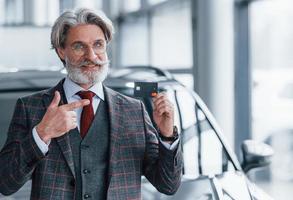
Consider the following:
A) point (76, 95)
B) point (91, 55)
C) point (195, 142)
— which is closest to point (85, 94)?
point (76, 95)

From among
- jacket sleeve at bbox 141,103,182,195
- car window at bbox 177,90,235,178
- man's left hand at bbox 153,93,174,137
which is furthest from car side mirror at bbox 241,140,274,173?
man's left hand at bbox 153,93,174,137

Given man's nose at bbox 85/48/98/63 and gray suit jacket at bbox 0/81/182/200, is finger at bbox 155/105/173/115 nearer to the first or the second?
gray suit jacket at bbox 0/81/182/200

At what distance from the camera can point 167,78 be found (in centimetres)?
303

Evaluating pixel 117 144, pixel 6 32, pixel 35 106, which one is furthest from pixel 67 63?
pixel 6 32

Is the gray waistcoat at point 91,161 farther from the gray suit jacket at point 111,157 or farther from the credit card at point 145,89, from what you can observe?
the credit card at point 145,89

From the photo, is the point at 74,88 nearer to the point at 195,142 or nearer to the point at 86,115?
the point at 86,115

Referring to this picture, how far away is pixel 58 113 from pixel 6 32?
6.16m

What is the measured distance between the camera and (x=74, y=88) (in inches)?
69.1

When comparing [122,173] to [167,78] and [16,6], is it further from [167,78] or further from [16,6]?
[16,6]

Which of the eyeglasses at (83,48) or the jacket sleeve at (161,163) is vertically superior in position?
the eyeglasses at (83,48)


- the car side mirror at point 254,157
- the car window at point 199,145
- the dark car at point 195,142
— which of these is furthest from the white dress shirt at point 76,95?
the car side mirror at point 254,157

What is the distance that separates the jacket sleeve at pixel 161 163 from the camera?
174 cm

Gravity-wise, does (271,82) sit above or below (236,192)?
above

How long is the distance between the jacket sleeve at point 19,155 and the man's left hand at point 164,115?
339 mm
